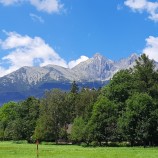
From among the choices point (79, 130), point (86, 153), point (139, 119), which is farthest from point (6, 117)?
point (86, 153)

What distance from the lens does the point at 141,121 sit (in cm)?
8494

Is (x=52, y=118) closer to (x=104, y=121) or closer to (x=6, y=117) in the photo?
(x=104, y=121)

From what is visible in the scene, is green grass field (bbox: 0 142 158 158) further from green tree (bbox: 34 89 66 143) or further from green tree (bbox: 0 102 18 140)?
green tree (bbox: 0 102 18 140)

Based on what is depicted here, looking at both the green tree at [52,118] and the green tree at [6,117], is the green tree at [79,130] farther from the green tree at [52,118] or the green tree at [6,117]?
the green tree at [6,117]

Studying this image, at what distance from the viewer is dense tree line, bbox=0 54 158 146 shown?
85.5 m

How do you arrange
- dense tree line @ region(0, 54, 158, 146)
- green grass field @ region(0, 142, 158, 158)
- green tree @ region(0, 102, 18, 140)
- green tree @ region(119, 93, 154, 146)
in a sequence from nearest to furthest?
green grass field @ region(0, 142, 158, 158) < green tree @ region(119, 93, 154, 146) < dense tree line @ region(0, 54, 158, 146) < green tree @ region(0, 102, 18, 140)

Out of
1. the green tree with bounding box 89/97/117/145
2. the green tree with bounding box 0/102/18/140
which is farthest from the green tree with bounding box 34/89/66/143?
the green tree with bounding box 0/102/18/140

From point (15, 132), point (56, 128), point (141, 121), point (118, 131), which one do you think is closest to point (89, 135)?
point (118, 131)

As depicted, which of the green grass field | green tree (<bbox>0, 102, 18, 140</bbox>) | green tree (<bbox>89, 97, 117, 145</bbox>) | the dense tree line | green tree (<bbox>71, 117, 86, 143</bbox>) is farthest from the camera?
green tree (<bbox>0, 102, 18, 140</bbox>)

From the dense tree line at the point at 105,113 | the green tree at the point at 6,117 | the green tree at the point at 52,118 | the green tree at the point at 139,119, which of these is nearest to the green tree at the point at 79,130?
the dense tree line at the point at 105,113

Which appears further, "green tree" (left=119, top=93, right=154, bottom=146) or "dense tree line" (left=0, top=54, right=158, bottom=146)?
"dense tree line" (left=0, top=54, right=158, bottom=146)

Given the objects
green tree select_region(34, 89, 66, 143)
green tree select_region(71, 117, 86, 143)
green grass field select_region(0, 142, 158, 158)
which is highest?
green tree select_region(34, 89, 66, 143)

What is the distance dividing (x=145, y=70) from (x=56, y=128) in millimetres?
36408

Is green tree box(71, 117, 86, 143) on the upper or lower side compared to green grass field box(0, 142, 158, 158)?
upper
